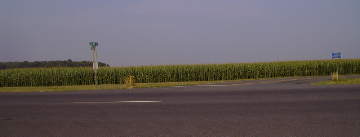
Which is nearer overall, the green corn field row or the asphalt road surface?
the asphalt road surface

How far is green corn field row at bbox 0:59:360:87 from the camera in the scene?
3269 centimetres

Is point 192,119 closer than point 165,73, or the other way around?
point 192,119

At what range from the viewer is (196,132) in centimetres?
620

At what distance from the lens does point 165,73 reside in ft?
111

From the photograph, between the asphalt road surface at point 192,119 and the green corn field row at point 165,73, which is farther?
the green corn field row at point 165,73

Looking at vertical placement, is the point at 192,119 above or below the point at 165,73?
below

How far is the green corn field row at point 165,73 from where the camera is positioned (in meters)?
32.7

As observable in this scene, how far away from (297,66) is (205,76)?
1027 centimetres

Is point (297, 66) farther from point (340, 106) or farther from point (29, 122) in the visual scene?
point (29, 122)

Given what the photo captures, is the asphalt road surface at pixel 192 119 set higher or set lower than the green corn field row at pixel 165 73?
lower

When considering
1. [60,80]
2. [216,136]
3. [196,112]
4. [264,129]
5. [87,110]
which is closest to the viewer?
[216,136]

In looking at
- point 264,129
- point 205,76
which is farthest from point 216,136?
point 205,76

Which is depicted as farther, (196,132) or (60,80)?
(60,80)

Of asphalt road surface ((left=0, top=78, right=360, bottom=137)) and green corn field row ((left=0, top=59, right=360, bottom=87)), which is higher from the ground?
green corn field row ((left=0, top=59, right=360, bottom=87))
